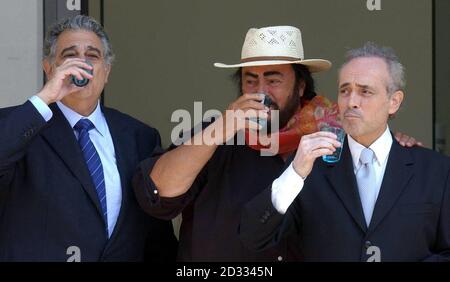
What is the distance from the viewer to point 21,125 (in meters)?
2.93

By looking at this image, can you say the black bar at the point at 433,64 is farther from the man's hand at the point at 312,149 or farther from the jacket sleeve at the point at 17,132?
the jacket sleeve at the point at 17,132

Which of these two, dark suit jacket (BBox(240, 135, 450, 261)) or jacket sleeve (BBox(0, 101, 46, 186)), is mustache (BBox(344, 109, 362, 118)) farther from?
jacket sleeve (BBox(0, 101, 46, 186))

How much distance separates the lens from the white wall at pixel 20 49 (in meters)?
4.19

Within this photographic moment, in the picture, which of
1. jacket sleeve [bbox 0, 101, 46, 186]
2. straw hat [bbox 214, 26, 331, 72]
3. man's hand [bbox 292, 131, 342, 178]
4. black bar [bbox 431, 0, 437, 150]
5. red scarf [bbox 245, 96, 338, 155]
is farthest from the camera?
black bar [bbox 431, 0, 437, 150]

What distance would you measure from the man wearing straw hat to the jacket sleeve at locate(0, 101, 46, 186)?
1.39ft

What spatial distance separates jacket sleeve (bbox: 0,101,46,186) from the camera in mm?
2910

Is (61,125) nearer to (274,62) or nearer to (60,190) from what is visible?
(60,190)

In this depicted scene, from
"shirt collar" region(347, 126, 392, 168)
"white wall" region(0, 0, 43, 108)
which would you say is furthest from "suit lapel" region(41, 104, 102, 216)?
"white wall" region(0, 0, 43, 108)

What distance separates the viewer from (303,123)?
11.0 ft

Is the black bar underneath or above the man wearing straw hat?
above

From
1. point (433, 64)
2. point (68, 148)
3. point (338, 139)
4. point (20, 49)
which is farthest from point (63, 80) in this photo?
point (433, 64)

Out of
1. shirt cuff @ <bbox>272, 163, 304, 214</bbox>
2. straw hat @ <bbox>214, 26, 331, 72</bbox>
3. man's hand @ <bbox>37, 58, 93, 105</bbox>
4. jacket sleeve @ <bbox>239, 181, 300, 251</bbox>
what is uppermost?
straw hat @ <bbox>214, 26, 331, 72</bbox>

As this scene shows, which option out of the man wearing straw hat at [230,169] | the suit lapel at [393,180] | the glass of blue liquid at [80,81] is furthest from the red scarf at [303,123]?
the glass of blue liquid at [80,81]

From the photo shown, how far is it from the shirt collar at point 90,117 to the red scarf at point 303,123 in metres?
0.54
